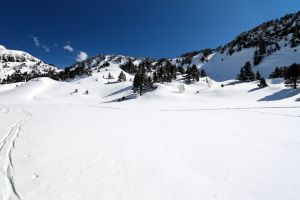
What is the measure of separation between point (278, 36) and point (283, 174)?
23856cm

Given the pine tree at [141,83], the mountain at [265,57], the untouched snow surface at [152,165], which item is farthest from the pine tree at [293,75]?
the mountain at [265,57]

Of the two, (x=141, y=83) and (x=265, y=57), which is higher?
(x=265, y=57)

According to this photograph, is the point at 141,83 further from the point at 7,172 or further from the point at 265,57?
the point at 265,57

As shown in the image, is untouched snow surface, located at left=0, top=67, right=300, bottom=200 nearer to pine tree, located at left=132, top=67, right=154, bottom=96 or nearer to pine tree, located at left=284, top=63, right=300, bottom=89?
pine tree, located at left=284, top=63, right=300, bottom=89

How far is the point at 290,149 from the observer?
9117mm

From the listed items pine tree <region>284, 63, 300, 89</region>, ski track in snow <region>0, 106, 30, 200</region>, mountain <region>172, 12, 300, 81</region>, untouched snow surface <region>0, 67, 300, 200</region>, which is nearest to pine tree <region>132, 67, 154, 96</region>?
pine tree <region>284, 63, 300, 89</region>

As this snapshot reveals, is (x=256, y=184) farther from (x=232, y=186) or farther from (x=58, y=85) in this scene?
(x=58, y=85)

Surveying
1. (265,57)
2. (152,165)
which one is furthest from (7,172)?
(265,57)

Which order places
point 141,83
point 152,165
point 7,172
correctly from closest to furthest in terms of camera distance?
point 7,172 → point 152,165 → point 141,83

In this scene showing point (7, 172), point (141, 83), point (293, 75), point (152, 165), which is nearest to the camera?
point (7, 172)

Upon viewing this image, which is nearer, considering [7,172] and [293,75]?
[7,172]

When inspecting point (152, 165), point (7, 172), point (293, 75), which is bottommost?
point (152, 165)

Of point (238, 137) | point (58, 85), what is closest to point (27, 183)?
point (238, 137)

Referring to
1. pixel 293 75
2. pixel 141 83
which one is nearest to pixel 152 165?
pixel 293 75
